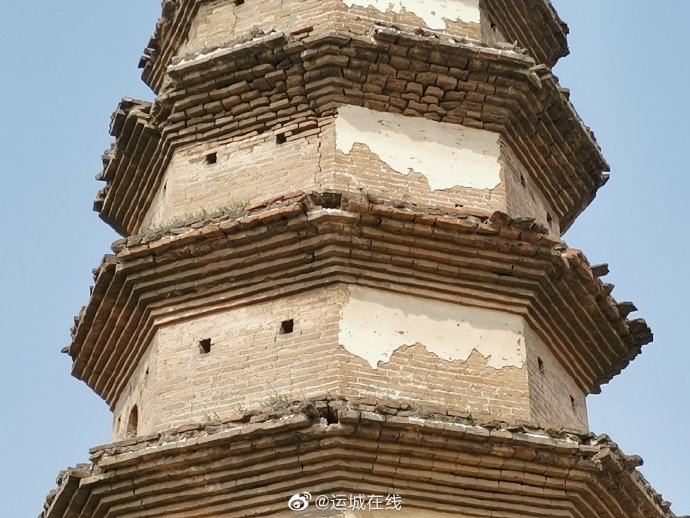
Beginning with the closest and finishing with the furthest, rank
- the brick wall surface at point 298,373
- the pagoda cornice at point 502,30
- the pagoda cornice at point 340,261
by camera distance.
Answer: the brick wall surface at point 298,373
the pagoda cornice at point 340,261
the pagoda cornice at point 502,30

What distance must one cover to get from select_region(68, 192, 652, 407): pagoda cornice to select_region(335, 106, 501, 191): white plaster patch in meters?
0.42

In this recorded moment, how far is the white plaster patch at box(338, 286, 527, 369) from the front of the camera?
352 inches

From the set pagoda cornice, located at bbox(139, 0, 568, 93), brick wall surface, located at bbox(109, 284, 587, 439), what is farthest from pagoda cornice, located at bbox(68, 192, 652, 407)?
pagoda cornice, located at bbox(139, 0, 568, 93)

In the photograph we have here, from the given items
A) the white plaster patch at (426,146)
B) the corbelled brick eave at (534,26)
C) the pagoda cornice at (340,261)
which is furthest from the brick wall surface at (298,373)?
the corbelled brick eave at (534,26)

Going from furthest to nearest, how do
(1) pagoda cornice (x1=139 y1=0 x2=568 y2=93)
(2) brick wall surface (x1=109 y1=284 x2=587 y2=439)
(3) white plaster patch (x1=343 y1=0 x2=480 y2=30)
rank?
(1) pagoda cornice (x1=139 y1=0 x2=568 y2=93) → (3) white plaster patch (x1=343 y1=0 x2=480 y2=30) → (2) brick wall surface (x1=109 y1=284 x2=587 y2=439)

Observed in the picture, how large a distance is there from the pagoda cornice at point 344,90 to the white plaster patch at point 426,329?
1558 mm

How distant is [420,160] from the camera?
9.95 meters

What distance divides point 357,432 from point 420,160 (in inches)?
94.5

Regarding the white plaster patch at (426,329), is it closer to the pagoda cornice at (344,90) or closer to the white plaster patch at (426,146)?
the white plaster patch at (426,146)

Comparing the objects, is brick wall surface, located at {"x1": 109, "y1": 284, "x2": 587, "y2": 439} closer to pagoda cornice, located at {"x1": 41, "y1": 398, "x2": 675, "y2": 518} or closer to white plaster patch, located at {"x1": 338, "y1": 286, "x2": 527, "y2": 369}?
white plaster patch, located at {"x1": 338, "y1": 286, "x2": 527, "y2": 369}

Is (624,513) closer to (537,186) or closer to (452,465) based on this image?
(452,465)

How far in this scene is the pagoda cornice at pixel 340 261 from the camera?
9.20 metres

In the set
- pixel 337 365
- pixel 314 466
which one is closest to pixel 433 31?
pixel 337 365

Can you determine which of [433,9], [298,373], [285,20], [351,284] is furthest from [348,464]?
[433,9]
